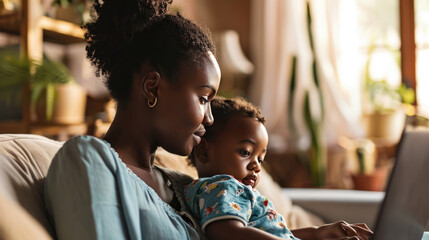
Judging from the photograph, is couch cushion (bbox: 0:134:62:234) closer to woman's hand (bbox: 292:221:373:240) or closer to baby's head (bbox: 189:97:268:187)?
baby's head (bbox: 189:97:268:187)

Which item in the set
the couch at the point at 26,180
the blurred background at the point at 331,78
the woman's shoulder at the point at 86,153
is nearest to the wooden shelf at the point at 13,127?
the couch at the point at 26,180

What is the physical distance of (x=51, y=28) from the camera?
2.35 meters

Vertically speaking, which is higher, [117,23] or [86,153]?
[117,23]

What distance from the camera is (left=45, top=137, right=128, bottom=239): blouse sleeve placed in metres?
0.71

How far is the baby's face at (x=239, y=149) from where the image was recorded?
3.64 ft

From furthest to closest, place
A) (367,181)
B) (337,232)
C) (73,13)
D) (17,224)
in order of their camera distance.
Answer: (367,181), (73,13), (337,232), (17,224)

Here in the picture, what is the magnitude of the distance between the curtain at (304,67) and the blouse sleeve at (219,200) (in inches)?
105

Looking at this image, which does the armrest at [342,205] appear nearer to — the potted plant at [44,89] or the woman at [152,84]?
the woman at [152,84]

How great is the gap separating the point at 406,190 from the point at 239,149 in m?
0.44

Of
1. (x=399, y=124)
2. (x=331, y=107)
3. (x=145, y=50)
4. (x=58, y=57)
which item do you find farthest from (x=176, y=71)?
(x=399, y=124)

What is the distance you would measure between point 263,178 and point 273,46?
2.34 meters

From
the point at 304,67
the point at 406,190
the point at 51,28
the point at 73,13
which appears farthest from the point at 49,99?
the point at 304,67

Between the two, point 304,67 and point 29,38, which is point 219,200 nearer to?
point 29,38

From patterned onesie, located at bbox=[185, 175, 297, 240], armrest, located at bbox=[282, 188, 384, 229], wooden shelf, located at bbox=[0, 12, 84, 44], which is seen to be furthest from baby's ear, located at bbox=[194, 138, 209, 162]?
wooden shelf, located at bbox=[0, 12, 84, 44]
